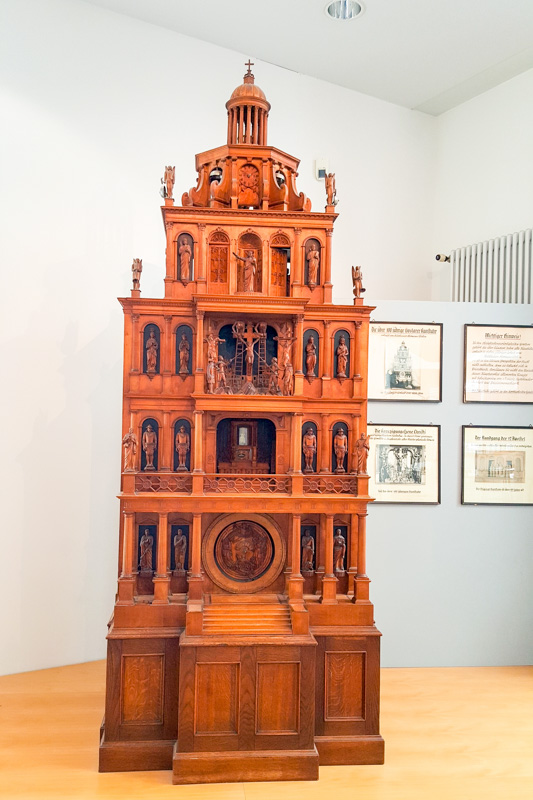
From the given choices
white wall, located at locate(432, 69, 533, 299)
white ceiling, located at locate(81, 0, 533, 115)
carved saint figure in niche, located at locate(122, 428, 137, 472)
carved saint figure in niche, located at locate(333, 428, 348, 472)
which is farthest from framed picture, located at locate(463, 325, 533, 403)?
carved saint figure in niche, located at locate(122, 428, 137, 472)

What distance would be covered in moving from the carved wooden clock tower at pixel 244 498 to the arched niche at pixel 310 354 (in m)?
0.02

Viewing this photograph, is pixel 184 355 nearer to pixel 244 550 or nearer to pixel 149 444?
pixel 149 444

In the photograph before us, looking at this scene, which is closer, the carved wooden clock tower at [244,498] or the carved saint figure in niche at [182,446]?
the carved wooden clock tower at [244,498]

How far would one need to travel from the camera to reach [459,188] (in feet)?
35.3

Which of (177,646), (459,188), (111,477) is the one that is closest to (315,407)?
(177,646)

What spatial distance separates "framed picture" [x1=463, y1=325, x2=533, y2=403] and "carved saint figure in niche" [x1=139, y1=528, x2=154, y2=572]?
4.66 meters

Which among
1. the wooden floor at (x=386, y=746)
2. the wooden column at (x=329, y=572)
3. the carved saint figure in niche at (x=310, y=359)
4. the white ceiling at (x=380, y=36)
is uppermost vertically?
the white ceiling at (x=380, y=36)

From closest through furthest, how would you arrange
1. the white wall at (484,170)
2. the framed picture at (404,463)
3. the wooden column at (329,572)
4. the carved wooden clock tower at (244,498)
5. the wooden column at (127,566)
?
the carved wooden clock tower at (244,498), the wooden column at (127,566), the wooden column at (329,572), the framed picture at (404,463), the white wall at (484,170)

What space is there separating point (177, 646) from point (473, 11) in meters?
8.45

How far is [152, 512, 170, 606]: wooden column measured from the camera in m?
6.62

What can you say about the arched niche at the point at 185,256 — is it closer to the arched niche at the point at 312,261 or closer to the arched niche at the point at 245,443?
the arched niche at the point at 312,261

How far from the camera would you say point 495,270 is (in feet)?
32.8

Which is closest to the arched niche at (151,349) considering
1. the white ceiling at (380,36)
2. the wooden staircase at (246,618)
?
the wooden staircase at (246,618)

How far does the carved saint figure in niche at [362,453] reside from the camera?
22.8 ft
